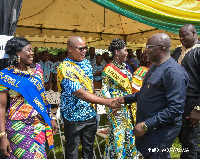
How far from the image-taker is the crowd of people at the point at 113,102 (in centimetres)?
227

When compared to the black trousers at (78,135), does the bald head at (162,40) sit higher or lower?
higher

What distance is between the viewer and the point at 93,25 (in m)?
8.99

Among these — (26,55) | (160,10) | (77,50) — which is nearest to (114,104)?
(77,50)

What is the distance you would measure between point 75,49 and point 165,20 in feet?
6.84

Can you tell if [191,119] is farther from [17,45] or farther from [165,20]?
[17,45]

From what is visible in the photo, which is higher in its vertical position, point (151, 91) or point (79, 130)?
point (151, 91)

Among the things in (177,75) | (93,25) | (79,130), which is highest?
(93,25)

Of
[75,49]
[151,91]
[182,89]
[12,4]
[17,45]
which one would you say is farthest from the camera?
[75,49]

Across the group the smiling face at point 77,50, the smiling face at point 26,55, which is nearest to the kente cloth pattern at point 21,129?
the smiling face at point 26,55

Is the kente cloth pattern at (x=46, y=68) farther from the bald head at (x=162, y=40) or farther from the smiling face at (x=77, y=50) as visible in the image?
the bald head at (x=162, y=40)

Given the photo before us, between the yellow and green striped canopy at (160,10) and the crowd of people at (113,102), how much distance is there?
2.50 ft

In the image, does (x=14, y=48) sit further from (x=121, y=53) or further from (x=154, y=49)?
(x=121, y=53)

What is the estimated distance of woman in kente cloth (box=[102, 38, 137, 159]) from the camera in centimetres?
356

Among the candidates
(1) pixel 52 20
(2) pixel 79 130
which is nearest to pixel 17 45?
(2) pixel 79 130
